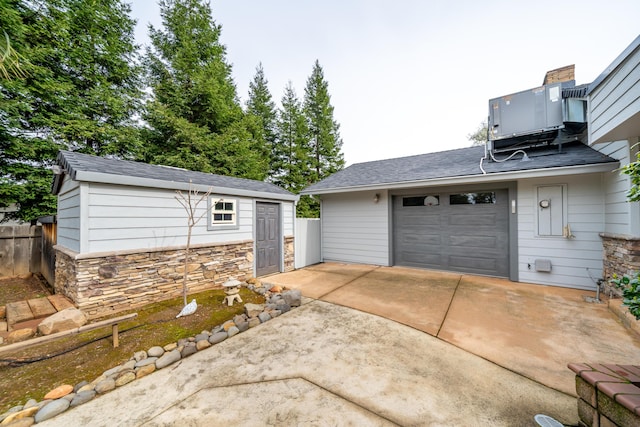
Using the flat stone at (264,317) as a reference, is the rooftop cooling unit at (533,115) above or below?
above

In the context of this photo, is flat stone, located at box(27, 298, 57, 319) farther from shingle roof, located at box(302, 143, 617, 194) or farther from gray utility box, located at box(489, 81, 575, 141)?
gray utility box, located at box(489, 81, 575, 141)

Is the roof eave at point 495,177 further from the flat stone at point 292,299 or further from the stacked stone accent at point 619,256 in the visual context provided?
the flat stone at point 292,299

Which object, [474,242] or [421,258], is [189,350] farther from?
[474,242]

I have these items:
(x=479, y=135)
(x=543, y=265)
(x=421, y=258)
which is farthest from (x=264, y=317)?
(x=479, y=135)

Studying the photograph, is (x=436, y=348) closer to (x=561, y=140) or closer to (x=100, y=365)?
(x=100, y=365)

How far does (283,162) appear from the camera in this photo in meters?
14.2

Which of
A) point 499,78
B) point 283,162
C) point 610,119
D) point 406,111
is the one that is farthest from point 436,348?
point 283,162

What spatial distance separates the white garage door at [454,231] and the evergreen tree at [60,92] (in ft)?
36.0

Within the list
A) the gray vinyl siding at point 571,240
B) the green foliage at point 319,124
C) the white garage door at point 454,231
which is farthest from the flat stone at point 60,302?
the green foliage at point 319,124

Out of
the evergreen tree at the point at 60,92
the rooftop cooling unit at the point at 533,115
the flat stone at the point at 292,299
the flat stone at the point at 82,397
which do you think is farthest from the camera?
the evergreen tree at the point at 60,92

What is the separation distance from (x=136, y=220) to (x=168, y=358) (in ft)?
8.49

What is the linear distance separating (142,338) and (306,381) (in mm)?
2196

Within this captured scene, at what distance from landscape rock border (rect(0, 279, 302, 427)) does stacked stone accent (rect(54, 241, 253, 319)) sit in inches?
66.5

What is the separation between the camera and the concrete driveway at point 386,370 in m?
1.70
